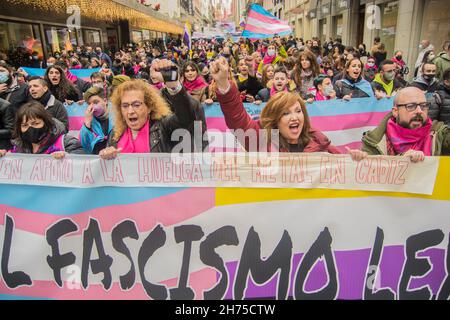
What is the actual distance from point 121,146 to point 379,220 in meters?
1.73

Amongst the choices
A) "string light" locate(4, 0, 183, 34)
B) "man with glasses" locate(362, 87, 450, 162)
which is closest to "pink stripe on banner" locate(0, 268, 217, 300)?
"man with glasses" locate(362, 87, 450, 162)

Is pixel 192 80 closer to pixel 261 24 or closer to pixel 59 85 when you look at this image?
pixel 59 85

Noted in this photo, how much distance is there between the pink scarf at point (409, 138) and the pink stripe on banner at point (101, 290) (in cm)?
150

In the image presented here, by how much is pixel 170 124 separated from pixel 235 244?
39.4 inches

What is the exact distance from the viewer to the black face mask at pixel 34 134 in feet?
8.82

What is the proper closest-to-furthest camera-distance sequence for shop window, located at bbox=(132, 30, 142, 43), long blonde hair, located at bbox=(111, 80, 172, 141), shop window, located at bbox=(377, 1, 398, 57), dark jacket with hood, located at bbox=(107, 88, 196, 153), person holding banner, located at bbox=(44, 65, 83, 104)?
dark jacket with hood, located at bbox=(107, 88, 196, 153) < long blonde hair, located at bbox=(111, 80, 172, 141) < person holding banner, located at bbox=(44, 65, 83, 104) < shop window, located at bbox=(377, 1, 398, 57) < shop window, located at bbox=(132, 30, 142, 43)

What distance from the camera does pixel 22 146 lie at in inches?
107

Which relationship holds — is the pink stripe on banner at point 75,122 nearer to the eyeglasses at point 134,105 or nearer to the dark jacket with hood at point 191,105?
the eyeglasses at point 134,105

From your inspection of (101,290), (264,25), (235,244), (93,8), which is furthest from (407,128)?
(93,8)

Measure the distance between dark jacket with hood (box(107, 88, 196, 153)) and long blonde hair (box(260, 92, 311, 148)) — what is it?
0.51m

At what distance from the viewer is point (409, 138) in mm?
2469

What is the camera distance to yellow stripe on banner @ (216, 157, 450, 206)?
208 centimetres

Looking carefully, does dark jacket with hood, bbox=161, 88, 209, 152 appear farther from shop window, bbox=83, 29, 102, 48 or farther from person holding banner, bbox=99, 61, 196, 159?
shop window, bbox=83, 29, 102, 48

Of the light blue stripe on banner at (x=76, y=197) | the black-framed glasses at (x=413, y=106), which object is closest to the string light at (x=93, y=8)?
the light blue stripe on banner at (x=76, y=197)
